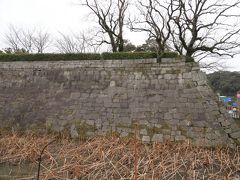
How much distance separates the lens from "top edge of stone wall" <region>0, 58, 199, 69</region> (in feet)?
22.6

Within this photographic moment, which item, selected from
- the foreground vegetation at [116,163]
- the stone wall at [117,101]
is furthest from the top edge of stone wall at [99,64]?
the foreground vegetation at [116,163]

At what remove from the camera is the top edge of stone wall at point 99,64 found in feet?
22.6

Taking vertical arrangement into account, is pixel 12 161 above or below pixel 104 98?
below

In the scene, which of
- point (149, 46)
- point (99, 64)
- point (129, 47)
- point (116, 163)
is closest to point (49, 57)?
point (99, 64)

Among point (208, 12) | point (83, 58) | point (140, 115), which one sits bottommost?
point (140, 115)

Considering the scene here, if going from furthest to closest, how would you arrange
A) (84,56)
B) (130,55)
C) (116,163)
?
(84,56) < (130,55) < (116,163)

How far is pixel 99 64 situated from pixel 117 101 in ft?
4.82

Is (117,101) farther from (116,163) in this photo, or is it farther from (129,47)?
(129,47)

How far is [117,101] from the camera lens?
705 centimetres

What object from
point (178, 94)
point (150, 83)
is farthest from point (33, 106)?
point (178, 94)

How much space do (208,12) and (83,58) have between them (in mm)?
7525

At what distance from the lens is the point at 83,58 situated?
7789mm

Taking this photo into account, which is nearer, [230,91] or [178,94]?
[178,94]

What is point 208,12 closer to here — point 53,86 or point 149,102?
point 149,102
